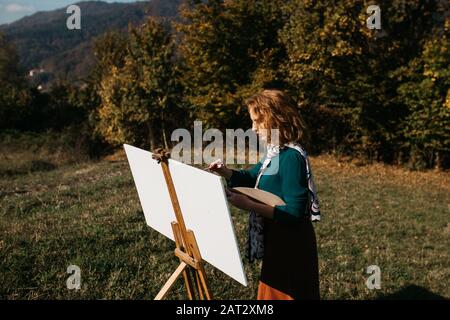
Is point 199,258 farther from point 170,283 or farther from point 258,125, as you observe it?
point 258,125

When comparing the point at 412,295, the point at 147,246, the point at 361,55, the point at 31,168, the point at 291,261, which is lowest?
→ the point at 31,168

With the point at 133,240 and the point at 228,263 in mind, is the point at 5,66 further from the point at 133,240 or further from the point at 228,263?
the point at 228,263

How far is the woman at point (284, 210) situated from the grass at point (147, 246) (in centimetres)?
237

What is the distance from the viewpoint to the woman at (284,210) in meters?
3.22

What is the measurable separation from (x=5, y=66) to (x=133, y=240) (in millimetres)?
49234

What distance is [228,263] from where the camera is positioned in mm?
Answer: 3160

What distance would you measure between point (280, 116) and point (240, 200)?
73cm

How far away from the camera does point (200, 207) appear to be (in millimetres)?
3221

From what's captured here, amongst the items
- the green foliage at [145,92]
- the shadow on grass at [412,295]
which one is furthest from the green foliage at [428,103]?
the green foliage at [145,92]

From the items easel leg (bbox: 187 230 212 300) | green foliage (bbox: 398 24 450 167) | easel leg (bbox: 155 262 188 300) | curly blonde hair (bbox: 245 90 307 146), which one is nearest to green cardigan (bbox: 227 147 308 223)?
curly blonde hair (bbox: 245 90 307 146)

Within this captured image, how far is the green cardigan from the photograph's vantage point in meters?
3.19

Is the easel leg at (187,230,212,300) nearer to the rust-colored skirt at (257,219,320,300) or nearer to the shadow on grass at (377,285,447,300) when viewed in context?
the rust-colored skirt at (257,219,320,300)

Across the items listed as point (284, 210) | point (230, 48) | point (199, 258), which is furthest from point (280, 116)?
point (230, 48)

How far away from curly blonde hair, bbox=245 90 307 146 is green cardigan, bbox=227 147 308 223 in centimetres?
12
